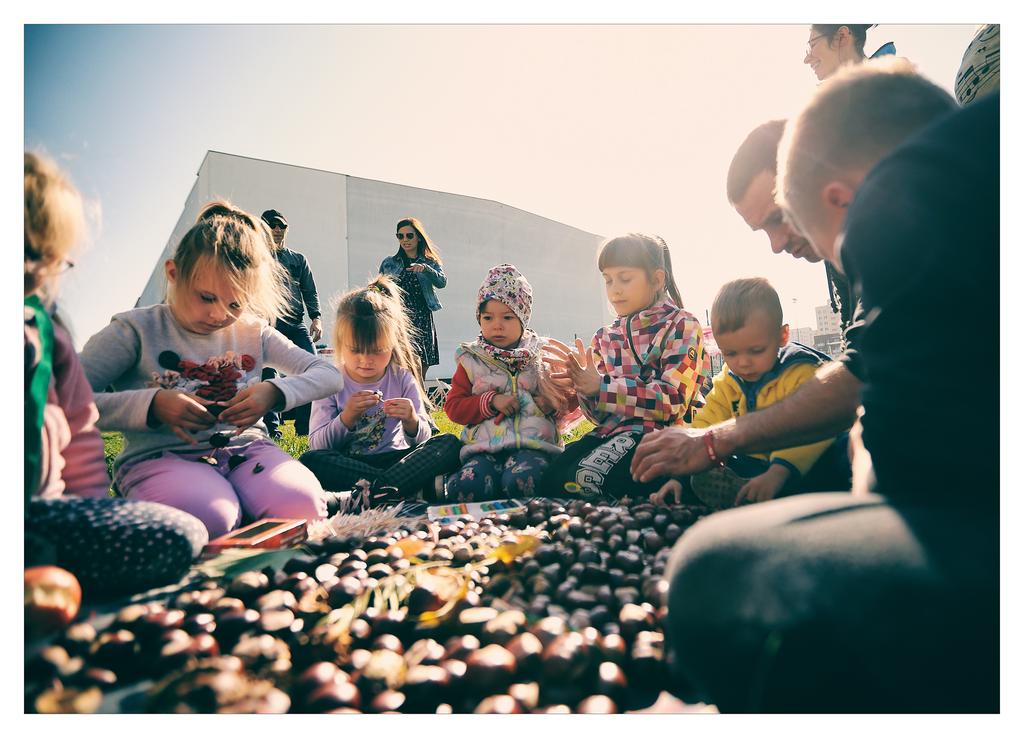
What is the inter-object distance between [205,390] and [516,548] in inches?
45.4

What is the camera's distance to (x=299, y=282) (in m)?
4.05

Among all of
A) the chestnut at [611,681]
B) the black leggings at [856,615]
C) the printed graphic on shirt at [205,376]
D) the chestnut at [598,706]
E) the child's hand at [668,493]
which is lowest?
the chestnut at [598,706]

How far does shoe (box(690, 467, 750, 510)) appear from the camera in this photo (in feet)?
6.40

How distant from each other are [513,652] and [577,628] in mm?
192

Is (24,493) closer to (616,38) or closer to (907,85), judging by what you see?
(616,38)

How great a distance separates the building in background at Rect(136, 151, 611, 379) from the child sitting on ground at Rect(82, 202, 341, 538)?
5049 millimetres

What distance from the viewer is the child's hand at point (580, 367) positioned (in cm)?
238

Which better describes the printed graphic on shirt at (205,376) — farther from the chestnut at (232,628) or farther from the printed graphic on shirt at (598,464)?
the printed graphic on shirt at (598,464)

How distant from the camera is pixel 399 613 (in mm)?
1136

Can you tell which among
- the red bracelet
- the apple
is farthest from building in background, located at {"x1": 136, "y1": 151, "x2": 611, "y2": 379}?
the apple

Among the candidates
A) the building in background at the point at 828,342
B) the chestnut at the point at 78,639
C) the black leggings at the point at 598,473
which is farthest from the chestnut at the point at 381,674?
the building in background at the point at 828,342

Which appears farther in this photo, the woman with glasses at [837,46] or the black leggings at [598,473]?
the black leggings at [598,473]

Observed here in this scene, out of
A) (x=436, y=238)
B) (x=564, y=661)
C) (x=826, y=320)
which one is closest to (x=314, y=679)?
(x=564, y=661)
